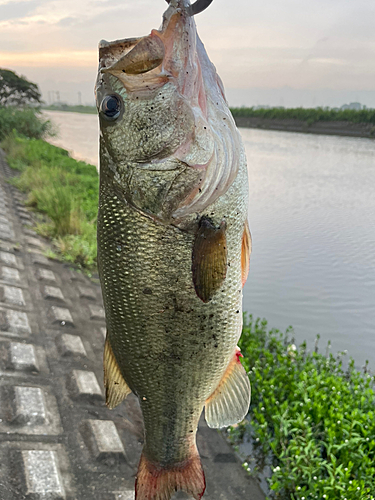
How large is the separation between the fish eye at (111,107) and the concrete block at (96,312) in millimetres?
4269

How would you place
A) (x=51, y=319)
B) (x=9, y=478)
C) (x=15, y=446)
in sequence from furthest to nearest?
1. (x=51, y=319)
2. (x=15, y=446)
3. (x=9, y=478)

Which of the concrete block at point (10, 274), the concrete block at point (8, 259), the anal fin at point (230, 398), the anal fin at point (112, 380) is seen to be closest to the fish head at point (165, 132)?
the anal fin at point (112, 380)

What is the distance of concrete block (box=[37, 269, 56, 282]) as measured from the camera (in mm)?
5832

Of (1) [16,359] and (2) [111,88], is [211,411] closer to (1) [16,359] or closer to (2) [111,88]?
(2) [111,88]

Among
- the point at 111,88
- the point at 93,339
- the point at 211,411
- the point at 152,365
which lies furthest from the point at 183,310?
the point at 93,339

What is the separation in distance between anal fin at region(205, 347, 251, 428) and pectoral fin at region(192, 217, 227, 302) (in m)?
0.44

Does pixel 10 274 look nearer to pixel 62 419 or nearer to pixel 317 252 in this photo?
pixel 62 419

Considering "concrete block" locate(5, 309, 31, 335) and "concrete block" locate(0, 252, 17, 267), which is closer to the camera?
"concrete block" locate(5, 309, 31, 335)

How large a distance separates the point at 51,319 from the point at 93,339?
54 centimetres

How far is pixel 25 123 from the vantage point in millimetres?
22078

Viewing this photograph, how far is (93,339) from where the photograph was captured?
4.96 metres

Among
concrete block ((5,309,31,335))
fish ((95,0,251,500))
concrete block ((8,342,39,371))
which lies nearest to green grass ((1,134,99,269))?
concrete block ((5,309,31,335))

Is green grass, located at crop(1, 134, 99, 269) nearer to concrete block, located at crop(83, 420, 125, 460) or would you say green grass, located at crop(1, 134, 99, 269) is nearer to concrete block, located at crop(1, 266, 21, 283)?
concrete block, located at crop(1, 266, 21, 283)

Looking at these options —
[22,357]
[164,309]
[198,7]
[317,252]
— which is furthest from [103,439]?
[317,252]
